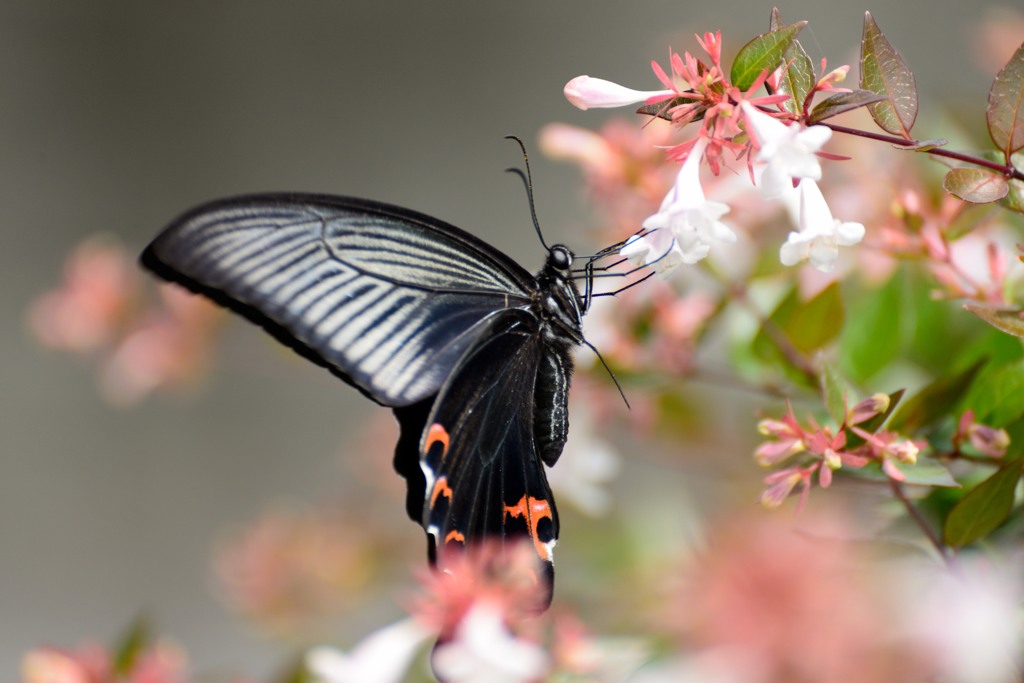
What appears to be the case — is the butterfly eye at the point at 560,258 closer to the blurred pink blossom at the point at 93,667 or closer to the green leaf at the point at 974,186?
the green leaf at the point at 974,186

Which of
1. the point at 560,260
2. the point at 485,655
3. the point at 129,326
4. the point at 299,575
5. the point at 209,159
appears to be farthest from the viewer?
the point at 209,159

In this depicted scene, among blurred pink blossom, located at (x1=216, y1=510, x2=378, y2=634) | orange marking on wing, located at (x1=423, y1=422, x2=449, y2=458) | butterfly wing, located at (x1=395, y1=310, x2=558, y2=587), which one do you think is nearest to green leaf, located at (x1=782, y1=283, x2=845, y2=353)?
butterfly wing, located at (x1=395, y1=310, x2=558, y2=587)

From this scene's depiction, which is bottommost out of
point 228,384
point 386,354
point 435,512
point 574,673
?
point 228,384

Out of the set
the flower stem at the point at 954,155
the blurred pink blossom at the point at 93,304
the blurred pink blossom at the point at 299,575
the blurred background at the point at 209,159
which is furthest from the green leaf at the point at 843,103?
the blurred background at the point at 209,159

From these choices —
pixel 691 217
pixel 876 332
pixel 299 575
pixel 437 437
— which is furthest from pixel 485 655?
pixel 299 575

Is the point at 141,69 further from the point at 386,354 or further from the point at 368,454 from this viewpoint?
the point at 386,354

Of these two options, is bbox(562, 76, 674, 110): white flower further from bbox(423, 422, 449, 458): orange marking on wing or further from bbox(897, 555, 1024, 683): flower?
bbox(897, 555, 1024, 683): flower

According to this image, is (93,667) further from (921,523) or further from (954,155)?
(954,155)

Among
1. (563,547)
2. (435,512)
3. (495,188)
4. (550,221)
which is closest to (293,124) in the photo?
(495,188)
